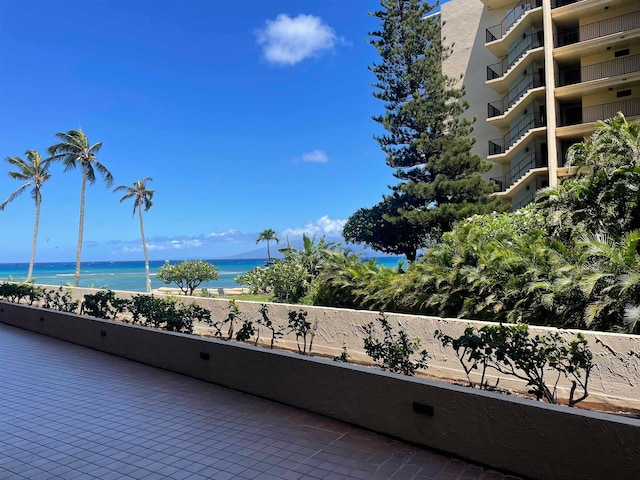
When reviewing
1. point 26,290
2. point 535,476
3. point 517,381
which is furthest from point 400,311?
point 26,290

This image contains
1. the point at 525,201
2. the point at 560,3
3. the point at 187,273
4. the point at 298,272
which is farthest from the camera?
the point at 187,273

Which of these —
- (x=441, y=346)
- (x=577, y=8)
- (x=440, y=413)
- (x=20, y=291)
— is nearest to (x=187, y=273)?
Result: (x=20, y=291)

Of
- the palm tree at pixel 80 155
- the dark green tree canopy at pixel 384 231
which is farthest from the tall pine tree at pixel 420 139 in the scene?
the palm tree at pixel 80 155

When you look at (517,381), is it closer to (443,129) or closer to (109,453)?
(109,453)

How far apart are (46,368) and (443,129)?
21.6m

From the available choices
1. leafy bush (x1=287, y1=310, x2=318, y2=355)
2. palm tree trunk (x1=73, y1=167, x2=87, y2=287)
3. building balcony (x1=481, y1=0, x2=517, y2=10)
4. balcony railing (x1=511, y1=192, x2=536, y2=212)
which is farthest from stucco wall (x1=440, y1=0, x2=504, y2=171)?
palm tree trunk (x1=73, y1=167, x2=87, y2=287)

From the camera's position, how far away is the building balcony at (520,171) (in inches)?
819

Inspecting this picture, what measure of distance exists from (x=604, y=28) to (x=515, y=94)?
4.60m

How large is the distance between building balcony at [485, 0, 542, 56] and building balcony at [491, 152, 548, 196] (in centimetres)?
693

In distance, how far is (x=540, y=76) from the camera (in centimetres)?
2116

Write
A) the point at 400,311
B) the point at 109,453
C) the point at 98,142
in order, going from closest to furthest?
the point at 109,453
the point at 400,311
the point at 98,142

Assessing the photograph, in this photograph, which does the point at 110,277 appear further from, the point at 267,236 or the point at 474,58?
the point at 474,58

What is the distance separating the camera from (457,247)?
9.30 m

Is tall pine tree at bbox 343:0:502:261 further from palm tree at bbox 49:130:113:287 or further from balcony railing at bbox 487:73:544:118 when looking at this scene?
palm tree at bbox 49:130:113:287
